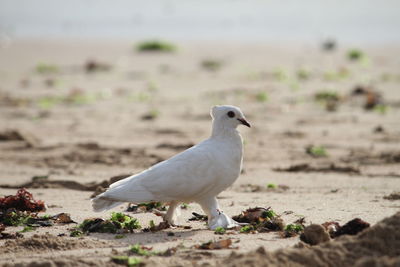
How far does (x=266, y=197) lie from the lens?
29.2 feet

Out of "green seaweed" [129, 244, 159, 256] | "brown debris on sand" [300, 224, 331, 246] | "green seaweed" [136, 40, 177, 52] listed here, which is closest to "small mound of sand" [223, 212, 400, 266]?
"brown debris on sand" [300, 224, 331, 246]

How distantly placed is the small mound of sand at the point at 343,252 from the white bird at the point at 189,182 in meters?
1.30

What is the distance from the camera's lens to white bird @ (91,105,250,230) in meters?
7.06

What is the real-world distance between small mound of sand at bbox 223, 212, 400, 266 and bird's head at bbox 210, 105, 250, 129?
188 centimetres

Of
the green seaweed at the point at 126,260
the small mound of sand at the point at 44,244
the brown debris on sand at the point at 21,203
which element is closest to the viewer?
the green seaweed at the point at 126,260

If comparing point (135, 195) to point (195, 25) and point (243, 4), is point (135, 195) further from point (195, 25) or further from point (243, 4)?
point (243, 4)

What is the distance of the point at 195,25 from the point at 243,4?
10025 millimetres

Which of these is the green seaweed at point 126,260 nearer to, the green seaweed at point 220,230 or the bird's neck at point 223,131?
the green seaweed at point 220,230

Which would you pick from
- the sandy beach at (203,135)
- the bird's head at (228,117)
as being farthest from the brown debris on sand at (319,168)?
the bird's head at (228,117)

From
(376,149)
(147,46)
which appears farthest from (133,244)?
(147,46)

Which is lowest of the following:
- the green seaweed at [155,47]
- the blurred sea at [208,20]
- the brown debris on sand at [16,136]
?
the brown debris on sand at [16,136]

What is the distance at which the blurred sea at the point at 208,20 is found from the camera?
35.1 meters

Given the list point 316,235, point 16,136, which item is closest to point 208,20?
point 16,136

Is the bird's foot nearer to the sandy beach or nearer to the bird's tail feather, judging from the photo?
the sandy beach
